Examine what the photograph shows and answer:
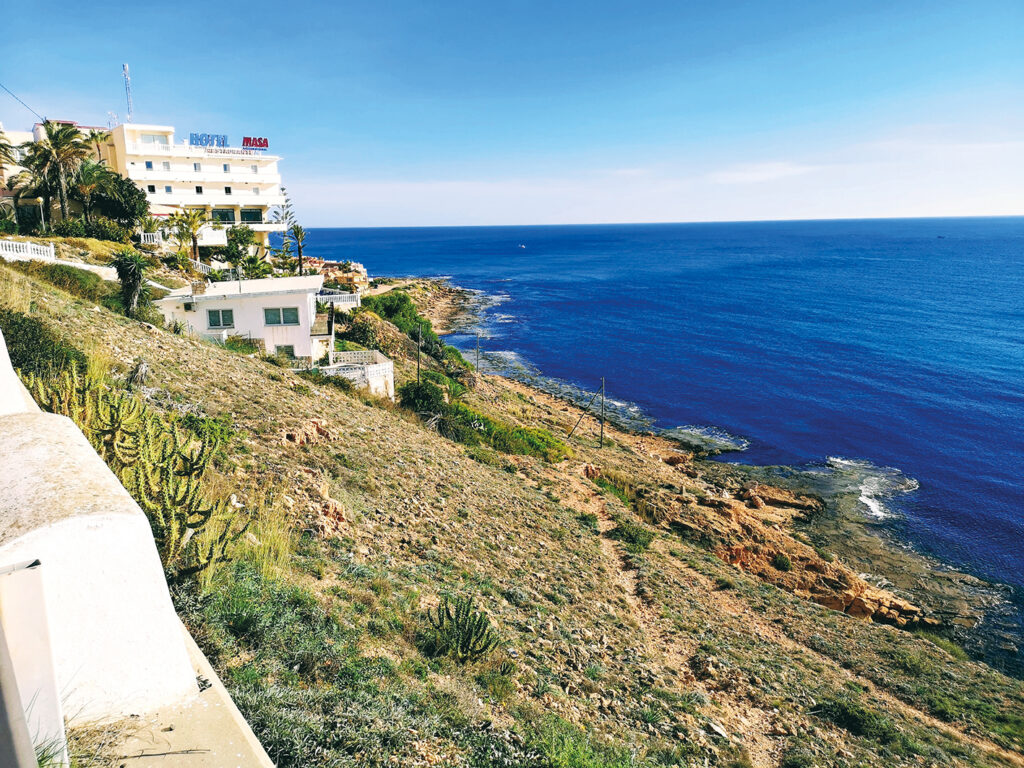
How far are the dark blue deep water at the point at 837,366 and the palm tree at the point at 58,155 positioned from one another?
1664 inches

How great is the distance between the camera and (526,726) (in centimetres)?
824

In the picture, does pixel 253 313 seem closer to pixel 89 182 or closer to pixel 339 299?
pixel 339 299

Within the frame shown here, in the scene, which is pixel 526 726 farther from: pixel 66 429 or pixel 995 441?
pixel 995 441

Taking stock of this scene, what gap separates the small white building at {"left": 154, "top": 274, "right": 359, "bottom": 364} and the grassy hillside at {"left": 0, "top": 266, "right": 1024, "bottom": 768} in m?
5.46

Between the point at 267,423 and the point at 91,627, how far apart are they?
13.0 metres

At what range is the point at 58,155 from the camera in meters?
39.5

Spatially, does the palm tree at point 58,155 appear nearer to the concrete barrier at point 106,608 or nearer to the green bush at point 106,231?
the green bush at point 106,231

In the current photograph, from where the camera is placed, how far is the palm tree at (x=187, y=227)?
44.6 metres

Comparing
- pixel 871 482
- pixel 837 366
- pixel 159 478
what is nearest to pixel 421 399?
pixel 159 478

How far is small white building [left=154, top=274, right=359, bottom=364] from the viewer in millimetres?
29016

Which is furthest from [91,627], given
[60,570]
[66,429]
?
[66,429]

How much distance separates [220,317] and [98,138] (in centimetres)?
3324

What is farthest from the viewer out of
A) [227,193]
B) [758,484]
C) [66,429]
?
[227,193]

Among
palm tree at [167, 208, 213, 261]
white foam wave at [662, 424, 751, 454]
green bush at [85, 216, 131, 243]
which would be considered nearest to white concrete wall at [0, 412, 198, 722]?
white foam wave at [662, 424, 751, 454]
